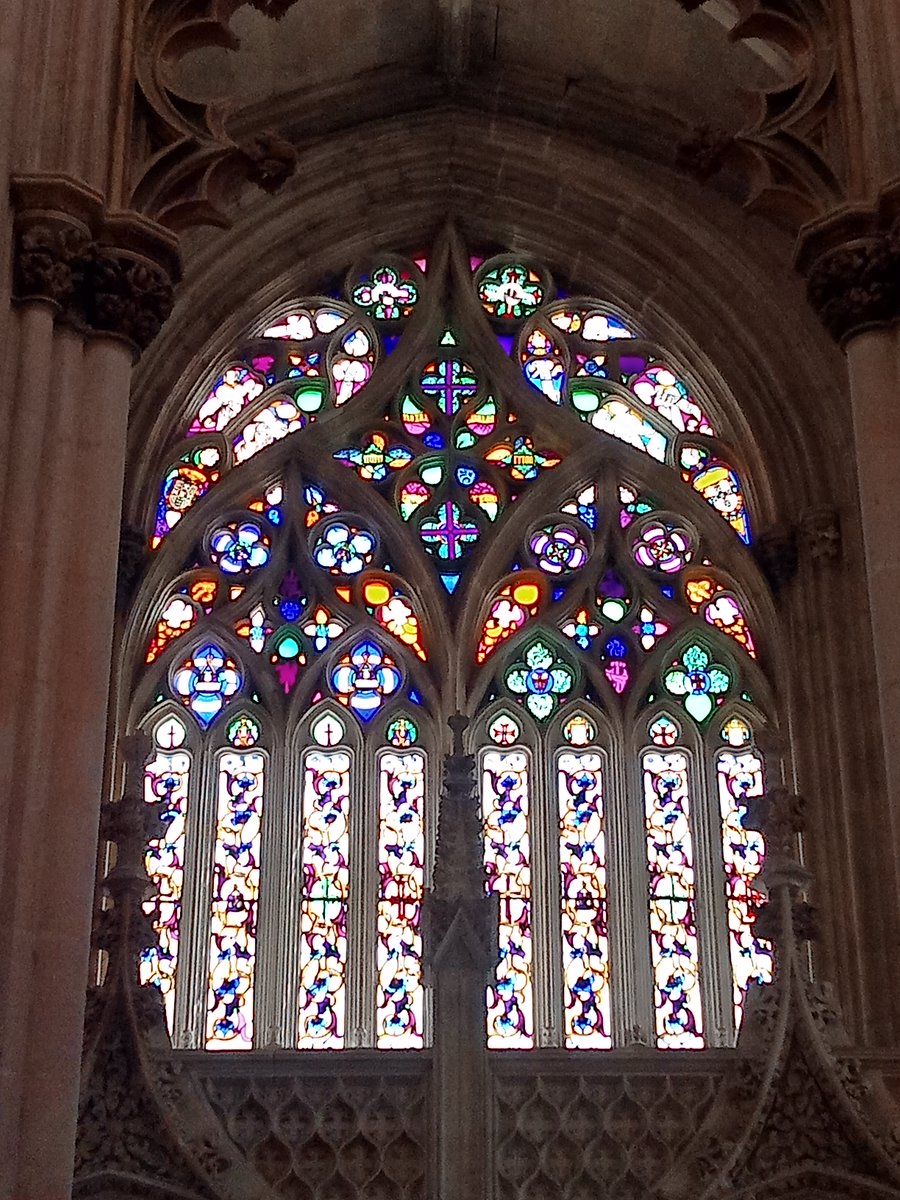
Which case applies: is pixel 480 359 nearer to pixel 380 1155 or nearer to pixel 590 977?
pixel 590 977

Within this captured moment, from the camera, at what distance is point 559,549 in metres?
14.4

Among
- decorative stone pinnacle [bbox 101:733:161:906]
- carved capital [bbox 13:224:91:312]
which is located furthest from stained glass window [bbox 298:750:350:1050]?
carved capital [bbox 13:224:91:312]

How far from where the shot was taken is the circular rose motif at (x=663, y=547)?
14305 millimetres

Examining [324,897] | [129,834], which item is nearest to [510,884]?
[324,897]

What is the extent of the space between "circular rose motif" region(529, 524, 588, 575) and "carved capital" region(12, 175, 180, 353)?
5.50m

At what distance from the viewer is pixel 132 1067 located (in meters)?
9.77

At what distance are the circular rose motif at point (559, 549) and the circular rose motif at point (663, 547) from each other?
1.32 feet

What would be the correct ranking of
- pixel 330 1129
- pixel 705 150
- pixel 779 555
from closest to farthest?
pixel 330 1129 → pixel 705 150 → pixel 779 555

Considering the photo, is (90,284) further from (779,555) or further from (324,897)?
(779,555)

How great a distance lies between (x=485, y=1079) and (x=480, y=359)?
256 inches

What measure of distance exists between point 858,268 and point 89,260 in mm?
3411

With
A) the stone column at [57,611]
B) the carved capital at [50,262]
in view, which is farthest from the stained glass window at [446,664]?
the carved capital at [50,262]

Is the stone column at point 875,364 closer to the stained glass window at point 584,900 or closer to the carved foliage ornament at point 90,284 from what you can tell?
the carved foliage ornament at point 90,284

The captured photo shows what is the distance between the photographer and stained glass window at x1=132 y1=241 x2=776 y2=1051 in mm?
12773
